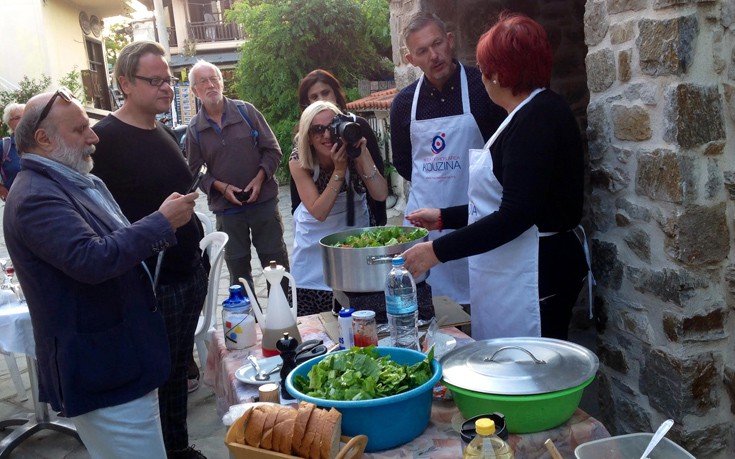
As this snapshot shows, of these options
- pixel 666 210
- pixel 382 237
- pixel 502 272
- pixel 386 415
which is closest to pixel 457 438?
pixel 386 415

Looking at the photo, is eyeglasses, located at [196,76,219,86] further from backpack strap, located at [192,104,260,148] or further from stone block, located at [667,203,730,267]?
stone block, located at [667,203,730,267]

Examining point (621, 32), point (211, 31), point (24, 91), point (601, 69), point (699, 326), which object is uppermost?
point (211, 31)

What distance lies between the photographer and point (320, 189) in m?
3.29

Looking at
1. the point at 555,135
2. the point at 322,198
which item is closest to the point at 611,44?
the point at 555,135

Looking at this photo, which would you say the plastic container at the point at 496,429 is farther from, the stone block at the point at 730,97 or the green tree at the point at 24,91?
the green tree at the point at 24,91

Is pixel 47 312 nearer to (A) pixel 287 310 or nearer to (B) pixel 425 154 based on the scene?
(A) pixel 287 310

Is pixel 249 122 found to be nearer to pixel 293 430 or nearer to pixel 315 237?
pixel 315 237

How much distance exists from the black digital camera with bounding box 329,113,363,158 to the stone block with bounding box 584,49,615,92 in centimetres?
100

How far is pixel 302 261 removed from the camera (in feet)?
11.1

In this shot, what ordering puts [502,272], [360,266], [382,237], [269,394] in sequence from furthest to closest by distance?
[382,237], [502,272], [360,266], [269,394]

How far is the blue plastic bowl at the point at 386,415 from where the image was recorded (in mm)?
1562

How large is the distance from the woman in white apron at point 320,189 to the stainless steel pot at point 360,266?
Answer: 0.87m

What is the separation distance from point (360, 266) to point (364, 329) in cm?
26

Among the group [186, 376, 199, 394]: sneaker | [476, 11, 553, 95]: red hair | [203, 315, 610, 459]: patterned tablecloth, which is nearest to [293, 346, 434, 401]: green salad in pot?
[203, 315, 610, 459]: patterned tablecloth
